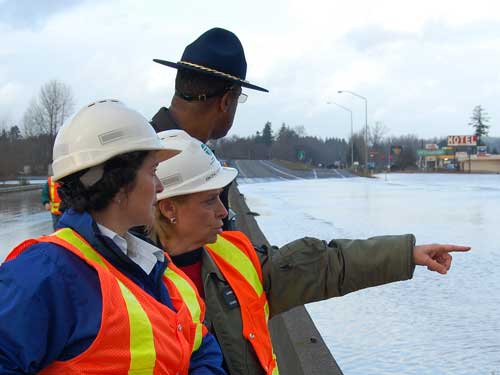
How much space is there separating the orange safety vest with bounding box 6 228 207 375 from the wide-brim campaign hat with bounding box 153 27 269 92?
5.39 ft

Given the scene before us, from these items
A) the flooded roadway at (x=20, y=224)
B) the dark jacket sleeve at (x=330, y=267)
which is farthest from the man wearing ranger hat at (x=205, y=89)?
the flooded roadway at (x=20, y=224)

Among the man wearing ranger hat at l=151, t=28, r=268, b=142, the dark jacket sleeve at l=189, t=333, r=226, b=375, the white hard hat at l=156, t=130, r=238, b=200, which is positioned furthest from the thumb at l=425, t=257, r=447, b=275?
the man wearing ranger hat at l=151, t=28, r=268, b=142

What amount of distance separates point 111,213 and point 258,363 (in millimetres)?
1051

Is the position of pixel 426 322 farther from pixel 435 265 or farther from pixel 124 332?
pixel 124 332

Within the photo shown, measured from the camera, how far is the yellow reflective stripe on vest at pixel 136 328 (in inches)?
71.6

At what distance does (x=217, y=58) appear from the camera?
345 cm

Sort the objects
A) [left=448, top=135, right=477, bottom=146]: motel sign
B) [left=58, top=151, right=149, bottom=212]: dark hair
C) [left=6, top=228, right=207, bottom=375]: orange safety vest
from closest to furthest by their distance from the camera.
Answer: [left=6, top=228, right=207, bottom=375]: orange safety vest < [left=58, top=151, right=149, bottom=212]: dark hair < [left=448, top=135, right=477, bottom=146]: motel sign

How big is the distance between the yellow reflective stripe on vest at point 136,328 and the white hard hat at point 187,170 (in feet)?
3.28

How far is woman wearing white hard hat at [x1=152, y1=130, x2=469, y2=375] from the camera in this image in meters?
2.74

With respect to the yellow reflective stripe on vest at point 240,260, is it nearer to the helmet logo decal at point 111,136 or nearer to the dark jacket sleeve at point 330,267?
the dark jacket sleeve at point 330,267

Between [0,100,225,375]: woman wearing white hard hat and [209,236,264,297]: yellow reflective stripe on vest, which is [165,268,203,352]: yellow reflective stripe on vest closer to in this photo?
[0,100,225,375]: woman wearing white hard hat

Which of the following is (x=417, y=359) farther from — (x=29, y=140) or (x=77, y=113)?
(x=29, y=140)

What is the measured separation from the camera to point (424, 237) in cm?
1213

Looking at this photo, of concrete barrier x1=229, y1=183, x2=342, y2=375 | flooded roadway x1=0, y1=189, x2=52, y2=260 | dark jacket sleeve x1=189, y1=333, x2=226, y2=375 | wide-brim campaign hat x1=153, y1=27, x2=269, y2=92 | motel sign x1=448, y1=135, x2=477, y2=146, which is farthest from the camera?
motel sign x1=448, y1=135, x2=477, y2=146
